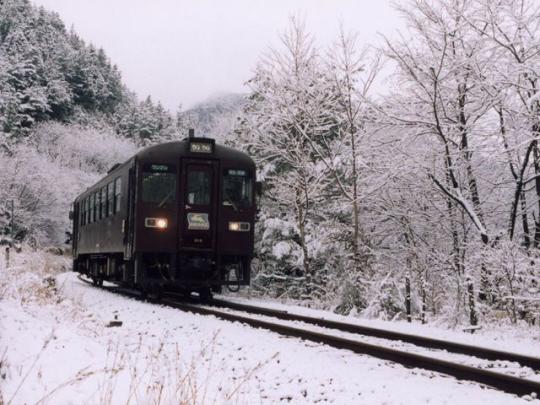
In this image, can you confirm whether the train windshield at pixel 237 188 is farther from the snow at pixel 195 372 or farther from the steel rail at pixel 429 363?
the snow at pixel 195 372

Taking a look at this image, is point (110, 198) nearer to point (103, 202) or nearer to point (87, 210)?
point (103, 202)

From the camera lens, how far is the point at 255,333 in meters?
8.23

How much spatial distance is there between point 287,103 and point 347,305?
6151mm

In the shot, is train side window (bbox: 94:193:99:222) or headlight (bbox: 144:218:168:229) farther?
train side window (bbox: 94:193:99:222)

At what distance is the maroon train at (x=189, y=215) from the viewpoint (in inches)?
508

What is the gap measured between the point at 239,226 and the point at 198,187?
1.23 m

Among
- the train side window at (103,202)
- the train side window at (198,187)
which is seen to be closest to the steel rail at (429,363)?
the train side window at (198,187)

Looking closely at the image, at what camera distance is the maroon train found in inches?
508

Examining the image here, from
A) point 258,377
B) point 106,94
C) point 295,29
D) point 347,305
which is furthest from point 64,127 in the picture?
point 258,377

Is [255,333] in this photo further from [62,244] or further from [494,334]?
[62,244]

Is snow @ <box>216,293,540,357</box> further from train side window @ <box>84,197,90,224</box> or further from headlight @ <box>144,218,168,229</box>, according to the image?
train side window @ <box>84,197,90,224</box>

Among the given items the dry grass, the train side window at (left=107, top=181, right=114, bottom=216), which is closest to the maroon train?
the train side window at (left=107, top=181, right=114, bottom=216)

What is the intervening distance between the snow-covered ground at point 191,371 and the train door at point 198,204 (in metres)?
4.56

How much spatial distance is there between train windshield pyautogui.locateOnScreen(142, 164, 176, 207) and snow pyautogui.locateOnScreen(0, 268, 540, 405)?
196 inches
